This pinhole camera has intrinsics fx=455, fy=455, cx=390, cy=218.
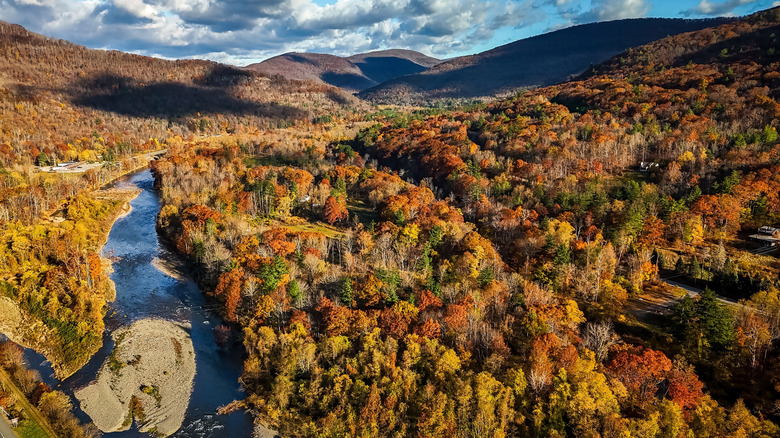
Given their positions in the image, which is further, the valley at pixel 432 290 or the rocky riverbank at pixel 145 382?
the rocky riverbank at pixel 145 382

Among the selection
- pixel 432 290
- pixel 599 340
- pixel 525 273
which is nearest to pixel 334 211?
pixel 432 290

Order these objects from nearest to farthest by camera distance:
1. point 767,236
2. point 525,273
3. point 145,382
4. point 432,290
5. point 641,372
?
point 641,372
point 145,382
point 432,290
point 525,273
point 767,236

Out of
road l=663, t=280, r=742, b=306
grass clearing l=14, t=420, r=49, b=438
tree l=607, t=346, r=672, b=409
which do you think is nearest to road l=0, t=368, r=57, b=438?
grass clearing l=14, t=420, r=49, b=438

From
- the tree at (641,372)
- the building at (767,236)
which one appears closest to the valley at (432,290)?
the tree at (641,372)

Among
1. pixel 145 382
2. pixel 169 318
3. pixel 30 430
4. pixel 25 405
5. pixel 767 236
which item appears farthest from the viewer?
pixel 767 236

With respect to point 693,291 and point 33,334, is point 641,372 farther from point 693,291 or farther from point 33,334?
point 33,334

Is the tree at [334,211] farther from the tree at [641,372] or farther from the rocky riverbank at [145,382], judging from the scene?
the tree at [641,372]

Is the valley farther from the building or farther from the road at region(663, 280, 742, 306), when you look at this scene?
the building
